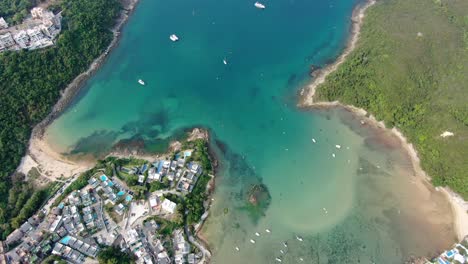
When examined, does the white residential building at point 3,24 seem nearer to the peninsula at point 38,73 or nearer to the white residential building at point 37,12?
the peninsula at point 38,73

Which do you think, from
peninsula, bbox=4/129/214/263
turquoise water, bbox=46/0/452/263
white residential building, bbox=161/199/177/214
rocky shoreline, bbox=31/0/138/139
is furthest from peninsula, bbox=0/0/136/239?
white residential building, bbox=161/199/177/214

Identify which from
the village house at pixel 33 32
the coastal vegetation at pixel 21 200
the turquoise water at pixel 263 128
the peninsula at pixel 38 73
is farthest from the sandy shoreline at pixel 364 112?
the village house at pixel 33 32

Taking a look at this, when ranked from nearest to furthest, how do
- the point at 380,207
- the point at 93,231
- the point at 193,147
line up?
the point at 93,231 < the point at 380,207 < the point at 193,147

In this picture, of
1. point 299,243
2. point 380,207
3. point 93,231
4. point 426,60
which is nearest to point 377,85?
point 426,60

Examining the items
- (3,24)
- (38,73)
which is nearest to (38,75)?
(38,73)

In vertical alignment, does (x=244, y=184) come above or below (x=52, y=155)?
above

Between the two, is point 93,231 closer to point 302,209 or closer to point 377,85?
point 302,209

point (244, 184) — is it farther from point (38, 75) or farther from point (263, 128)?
point (38, 75)
